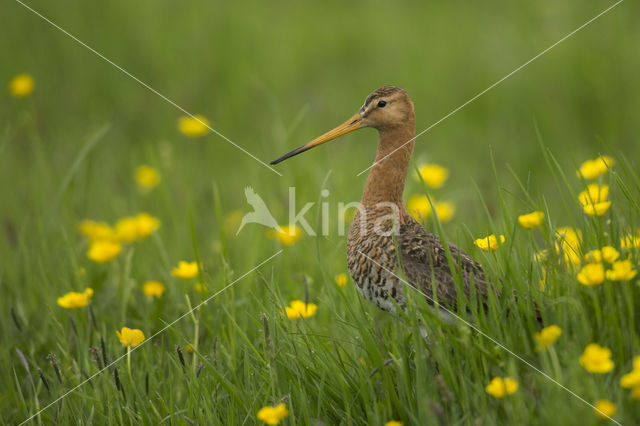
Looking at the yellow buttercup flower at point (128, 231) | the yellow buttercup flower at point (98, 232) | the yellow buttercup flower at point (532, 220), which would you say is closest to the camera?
the yellow buttercup flower at point (532, 220)

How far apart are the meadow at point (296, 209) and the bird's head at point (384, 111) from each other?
671 millimetres

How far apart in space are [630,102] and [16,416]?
6.56m

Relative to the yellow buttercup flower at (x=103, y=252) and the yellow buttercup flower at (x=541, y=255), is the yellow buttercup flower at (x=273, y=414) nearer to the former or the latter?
the yellow buttercup flower at (x=541, y=255)

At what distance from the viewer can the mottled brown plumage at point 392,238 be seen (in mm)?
3352

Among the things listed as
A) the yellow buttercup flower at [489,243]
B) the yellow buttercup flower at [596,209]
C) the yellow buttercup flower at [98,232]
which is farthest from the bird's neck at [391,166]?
the yellow buttercup flower at [98,232]

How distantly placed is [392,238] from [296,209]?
2.24 metres

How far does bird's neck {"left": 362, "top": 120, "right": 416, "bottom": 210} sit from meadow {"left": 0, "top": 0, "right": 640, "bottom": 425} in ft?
1.36

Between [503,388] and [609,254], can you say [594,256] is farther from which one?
[503,388]

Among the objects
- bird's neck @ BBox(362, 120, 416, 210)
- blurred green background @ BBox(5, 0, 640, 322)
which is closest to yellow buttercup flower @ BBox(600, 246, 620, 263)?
bird's neck @ BBox(362, 120, 416, 210)

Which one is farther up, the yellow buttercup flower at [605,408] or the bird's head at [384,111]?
the bird's head at [384,111]

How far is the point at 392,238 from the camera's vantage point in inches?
143

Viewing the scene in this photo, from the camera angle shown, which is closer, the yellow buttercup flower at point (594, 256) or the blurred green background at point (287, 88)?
the yellow buttercup flower at point (594, 256)

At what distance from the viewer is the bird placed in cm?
333

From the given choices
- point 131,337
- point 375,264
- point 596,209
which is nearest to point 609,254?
point 596,209
